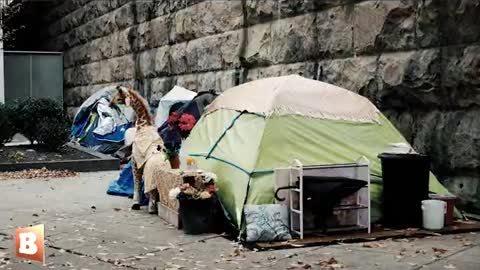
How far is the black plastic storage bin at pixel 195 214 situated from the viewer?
784cm

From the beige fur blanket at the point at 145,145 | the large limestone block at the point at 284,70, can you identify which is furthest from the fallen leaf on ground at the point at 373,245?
the large limestone block at the point at 284,70

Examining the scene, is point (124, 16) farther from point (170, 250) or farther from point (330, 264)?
point (330, 264)

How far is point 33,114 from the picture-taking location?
16.0 metres

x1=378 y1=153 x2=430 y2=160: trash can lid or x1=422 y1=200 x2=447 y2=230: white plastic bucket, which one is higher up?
x1=378 y1=153 x2=430 y2=160: trash can lid

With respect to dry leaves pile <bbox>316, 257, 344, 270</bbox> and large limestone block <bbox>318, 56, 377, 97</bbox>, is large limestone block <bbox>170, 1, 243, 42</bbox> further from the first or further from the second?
dry leaves pile <bbox>316, 257, 344, 270</bbox>

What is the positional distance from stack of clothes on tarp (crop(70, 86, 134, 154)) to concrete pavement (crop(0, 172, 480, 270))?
790 cm

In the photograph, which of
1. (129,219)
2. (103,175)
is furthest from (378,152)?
(103,175)

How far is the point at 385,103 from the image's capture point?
9680 millimetres

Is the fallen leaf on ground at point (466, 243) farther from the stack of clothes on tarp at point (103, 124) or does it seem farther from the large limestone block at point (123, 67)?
the large limestone block at point (123, 67)

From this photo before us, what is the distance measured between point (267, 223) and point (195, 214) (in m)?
0.93

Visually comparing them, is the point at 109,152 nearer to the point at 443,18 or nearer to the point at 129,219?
the point at 129,219

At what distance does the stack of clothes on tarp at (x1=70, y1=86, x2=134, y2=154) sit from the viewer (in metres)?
17.3

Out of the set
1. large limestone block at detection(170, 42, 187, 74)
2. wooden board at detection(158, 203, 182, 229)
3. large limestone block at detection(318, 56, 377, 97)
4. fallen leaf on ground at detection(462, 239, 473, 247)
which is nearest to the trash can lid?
fallen leaf on ground at detection(462, 239, 473, 247)

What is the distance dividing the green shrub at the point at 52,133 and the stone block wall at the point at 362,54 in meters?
2.57
